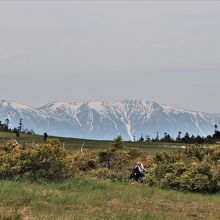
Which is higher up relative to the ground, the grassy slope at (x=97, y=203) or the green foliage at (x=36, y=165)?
the green foliage at (x=36, y=165)

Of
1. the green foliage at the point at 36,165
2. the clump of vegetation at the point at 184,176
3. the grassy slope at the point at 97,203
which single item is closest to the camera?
the grassy slope at the point at 97,203

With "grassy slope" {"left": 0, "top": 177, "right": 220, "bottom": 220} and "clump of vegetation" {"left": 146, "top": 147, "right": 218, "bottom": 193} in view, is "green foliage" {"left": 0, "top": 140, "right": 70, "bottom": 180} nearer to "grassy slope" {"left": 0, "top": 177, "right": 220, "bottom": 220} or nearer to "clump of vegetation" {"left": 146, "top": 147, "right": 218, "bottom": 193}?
"grassy slope" {"left": 0, "top": 177, "right": 220, "bottom": 220}

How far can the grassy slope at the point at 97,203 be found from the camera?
46.6 ft

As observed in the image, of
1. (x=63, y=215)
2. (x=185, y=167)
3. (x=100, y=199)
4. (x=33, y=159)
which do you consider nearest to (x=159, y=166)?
(x=185, y=167)

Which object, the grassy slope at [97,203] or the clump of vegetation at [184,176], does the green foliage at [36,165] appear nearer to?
the grassy slope at [97,203]

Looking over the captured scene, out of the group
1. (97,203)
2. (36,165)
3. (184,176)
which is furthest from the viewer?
(184,176)

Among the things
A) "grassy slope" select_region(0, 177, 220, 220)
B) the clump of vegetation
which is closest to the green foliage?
"grassy slope" select_region(0, 177, 220, 220)

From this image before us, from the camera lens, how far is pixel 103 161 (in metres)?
32.0

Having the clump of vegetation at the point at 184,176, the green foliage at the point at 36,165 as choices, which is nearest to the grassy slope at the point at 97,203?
the green foliage at the point at 36,165

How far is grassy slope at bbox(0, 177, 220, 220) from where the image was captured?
1422 cm

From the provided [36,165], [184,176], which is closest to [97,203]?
[36,165]

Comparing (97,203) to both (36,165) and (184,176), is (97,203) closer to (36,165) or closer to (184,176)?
(36,165)

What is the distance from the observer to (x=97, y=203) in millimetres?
16688

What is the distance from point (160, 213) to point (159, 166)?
991 cm
